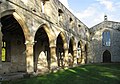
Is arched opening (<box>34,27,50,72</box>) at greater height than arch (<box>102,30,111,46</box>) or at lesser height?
lesser

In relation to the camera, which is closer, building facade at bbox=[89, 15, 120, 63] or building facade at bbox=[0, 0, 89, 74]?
building facade at bbox=[0, 0, 89, 74]

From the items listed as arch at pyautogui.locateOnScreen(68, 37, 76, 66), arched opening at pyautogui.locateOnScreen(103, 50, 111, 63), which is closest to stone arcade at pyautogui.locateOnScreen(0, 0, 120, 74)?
arched opening at pyautogui.locateOnScreen(103, 50, 111, 63)

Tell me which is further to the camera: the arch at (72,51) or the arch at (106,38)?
the arch at (106,38)

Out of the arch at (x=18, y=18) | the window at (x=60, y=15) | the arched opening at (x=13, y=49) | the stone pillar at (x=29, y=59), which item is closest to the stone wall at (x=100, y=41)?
the window at (x=60, y=15)

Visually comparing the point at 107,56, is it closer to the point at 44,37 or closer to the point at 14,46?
the point at 44,37

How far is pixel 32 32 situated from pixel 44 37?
841 centimetres

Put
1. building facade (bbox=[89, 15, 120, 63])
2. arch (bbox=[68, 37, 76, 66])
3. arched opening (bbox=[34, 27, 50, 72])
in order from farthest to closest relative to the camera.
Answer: building facade (bbox=[89, 15, 120, 63])
arch (bbox=[68, 37, 76, 66])
arched opening (bbox=[34, 27, 50, 72])

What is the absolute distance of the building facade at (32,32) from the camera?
1513 cm

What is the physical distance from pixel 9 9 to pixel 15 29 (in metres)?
6.75

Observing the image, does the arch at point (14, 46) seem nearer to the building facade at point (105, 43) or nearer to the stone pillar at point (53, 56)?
the stone pillar at point (53, 56)

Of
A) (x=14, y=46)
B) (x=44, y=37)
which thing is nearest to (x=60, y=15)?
(x=44, y=37)

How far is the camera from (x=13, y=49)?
21.3 meters

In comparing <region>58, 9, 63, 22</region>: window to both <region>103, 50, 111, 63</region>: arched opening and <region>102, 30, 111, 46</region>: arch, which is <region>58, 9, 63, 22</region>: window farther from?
<region>103, 50, 111, 63</region>: arched opening

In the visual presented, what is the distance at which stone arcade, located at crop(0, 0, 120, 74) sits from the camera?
15.7 m
